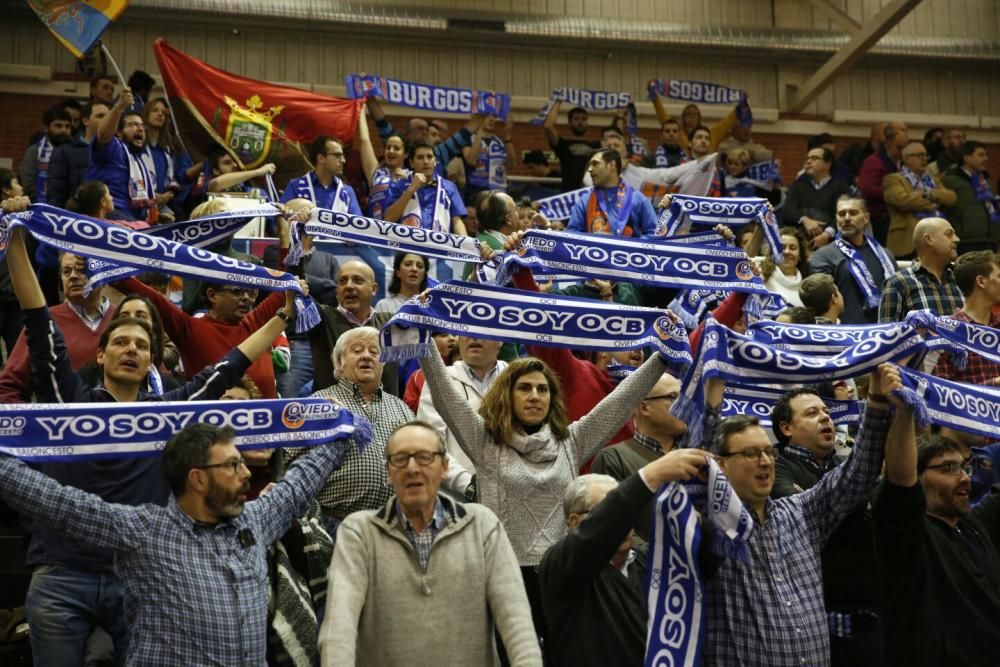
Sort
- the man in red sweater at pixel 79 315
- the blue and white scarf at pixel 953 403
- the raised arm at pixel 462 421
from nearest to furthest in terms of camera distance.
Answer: the blue and white scarf at pixel 953 403, the raised arm at pixel 462 421, the man in red sweater at pixel 79 315

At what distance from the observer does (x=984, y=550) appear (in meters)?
5.16

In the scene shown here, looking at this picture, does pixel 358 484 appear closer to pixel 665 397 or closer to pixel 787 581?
pixel 665 397

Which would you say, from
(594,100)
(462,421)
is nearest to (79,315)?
(462,421)

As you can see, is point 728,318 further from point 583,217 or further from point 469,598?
point 583,217

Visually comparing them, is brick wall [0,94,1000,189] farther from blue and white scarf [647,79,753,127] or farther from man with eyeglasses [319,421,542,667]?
man with eyeglasses [319,421,542,667]

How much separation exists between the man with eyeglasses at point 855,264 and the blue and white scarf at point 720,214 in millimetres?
1562

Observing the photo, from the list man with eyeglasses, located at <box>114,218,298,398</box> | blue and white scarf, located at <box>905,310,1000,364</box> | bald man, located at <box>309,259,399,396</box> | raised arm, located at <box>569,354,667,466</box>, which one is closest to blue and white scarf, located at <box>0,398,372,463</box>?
raised arm, located at <box>569,354,667,466</box>

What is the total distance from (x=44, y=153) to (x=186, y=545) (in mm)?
7664

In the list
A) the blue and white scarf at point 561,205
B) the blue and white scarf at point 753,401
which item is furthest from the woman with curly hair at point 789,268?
the blue and white scarf at point 753,401

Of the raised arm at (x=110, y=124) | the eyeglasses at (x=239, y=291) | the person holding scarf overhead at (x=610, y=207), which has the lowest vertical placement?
the eyeglasses at (x=239, y=291)

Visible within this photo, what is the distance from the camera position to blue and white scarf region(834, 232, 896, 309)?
9.41 metres

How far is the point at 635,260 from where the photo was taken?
7.04m

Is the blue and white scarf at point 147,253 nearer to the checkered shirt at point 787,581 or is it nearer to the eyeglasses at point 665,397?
the eyeglasses at point 665,397

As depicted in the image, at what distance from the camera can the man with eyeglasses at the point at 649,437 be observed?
5.25 metres
